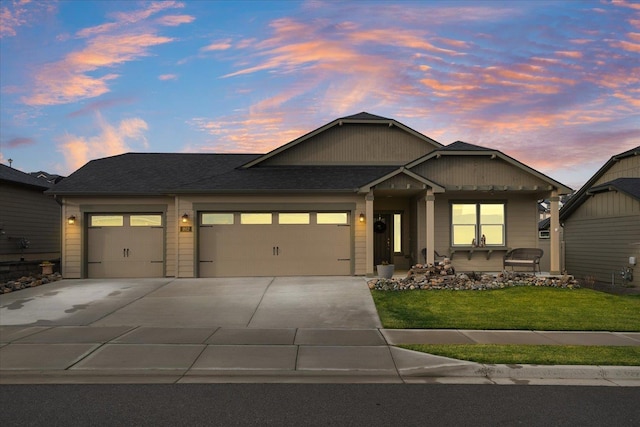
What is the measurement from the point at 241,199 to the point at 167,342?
9.44 m

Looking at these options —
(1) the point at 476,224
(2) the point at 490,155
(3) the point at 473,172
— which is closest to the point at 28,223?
(3) the point at 473,172

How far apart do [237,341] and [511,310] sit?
7.23 meters

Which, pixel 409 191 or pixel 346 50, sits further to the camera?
pixel 346 50

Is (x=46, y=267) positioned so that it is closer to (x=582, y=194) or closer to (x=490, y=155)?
(x=490, y=155)

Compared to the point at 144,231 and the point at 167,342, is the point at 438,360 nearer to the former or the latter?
the point at 167,342

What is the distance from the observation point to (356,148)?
805 inches

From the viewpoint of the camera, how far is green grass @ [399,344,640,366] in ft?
24.0

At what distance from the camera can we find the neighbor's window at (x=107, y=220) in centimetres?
1834

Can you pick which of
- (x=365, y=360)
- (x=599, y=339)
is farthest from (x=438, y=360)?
(x=599, y=339)

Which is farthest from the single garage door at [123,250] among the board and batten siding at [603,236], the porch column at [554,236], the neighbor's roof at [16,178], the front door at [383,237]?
the board and batten siding at [603,236]

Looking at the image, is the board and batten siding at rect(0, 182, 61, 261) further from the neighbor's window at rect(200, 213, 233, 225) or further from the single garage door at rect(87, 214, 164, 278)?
the neighbor's window at rect(200, 213, 233, 225)

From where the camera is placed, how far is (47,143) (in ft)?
89.6

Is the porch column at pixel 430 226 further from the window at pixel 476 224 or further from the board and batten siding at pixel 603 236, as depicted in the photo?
the board and batten siding at pixel 603 236

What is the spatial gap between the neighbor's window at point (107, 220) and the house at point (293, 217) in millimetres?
40
